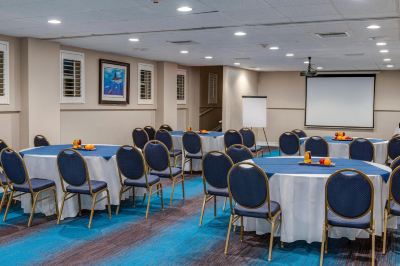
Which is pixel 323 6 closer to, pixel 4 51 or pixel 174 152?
pixel 174 152

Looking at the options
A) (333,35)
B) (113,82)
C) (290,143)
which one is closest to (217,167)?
(333,35)

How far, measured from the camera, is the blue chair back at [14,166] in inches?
211

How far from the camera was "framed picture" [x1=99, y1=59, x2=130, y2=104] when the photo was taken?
1053 cm

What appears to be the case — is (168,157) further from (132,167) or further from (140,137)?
(140,137)

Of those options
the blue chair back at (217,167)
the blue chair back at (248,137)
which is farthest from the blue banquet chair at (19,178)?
the blue chair back at (248,137)

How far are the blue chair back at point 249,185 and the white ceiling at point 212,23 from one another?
207 centimetres

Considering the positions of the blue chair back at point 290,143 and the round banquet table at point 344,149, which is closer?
the round banquet table at point 344,149

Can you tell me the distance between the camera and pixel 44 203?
5.93 metres

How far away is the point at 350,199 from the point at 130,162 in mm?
2938

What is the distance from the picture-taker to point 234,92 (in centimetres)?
1482

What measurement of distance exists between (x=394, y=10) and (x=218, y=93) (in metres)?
11.8

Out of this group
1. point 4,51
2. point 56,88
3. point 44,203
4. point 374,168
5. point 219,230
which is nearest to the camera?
point 374,168

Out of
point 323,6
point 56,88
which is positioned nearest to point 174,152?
point 56,88

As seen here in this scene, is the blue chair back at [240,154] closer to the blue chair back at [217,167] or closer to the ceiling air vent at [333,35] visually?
the blue chair back at [217,167]
